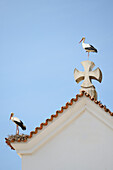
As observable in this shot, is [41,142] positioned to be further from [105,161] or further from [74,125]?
[105,161]

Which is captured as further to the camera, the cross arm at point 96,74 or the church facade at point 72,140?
the cross arm at point 96,74

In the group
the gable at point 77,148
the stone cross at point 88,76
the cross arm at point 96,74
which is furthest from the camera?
the cross arm at point 96,74

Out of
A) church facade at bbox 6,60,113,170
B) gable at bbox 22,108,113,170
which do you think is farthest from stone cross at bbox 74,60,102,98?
gable at bbox 22,108,113,170

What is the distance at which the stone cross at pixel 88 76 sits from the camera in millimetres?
12219

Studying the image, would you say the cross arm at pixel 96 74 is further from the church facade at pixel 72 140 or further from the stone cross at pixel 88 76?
the church facade at pixel 72 140

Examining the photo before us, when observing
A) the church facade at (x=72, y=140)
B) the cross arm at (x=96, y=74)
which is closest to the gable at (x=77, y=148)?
the church facade at (x=72, y=140)

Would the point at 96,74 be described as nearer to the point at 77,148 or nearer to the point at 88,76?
the point at 88,76

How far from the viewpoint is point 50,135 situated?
10852 mm

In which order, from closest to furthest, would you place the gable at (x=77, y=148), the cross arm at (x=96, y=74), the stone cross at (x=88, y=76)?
the gable at (x=77, y=148), the stone cross at (x=88, y=76), the cross arm at (x=96, y=74)

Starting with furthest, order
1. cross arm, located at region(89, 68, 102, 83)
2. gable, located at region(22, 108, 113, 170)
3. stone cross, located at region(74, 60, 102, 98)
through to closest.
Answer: cross arm, located at region(89, 68, 102, 83)
stone cross, located at region(74, 60, 102, 98)
gable, located at region(22, 108, 113, 170)

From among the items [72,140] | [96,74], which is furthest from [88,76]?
[72,140]

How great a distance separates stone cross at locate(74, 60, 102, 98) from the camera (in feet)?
40.1

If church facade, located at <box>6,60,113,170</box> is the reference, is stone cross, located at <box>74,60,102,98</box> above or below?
above

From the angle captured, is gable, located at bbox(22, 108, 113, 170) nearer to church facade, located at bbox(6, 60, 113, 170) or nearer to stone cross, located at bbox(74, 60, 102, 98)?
church facade, located at bbox(6, 60, 113, 170)
